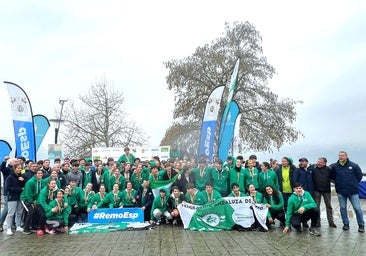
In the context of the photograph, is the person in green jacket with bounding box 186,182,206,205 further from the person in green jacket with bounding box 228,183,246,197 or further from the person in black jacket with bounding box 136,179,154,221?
the person in black jacket with bounding box 136,179,154,221

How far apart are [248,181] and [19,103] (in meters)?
9.08

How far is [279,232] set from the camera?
9.80 meters

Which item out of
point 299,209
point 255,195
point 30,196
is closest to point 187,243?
point 255,195

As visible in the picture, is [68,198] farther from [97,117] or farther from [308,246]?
[97,117]

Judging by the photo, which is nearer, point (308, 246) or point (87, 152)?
point (308, 246)

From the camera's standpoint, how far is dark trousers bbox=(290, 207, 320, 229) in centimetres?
969

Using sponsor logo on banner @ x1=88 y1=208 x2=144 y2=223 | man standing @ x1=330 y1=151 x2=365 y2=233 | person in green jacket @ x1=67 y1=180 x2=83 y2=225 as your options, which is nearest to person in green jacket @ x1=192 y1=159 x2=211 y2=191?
sponsor logo on banner @ x1=88 y1=208 x2=144 y2=223

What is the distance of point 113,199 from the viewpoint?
37.1ft

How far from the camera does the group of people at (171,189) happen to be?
1000cm

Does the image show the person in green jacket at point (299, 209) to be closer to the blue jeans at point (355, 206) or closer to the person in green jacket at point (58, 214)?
the blue jeans at point (355, 206)

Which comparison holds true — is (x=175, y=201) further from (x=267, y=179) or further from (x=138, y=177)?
(x=267, y=179)

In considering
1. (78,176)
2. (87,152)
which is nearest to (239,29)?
(87,152)

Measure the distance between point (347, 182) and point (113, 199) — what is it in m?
6.23

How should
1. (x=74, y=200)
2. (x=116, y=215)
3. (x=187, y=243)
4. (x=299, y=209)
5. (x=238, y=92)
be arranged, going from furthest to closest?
(x=238, y=92)
(x=74, y=200)
(x=116, y=215)
(x=299, y=209)
(x=187, y=243)
